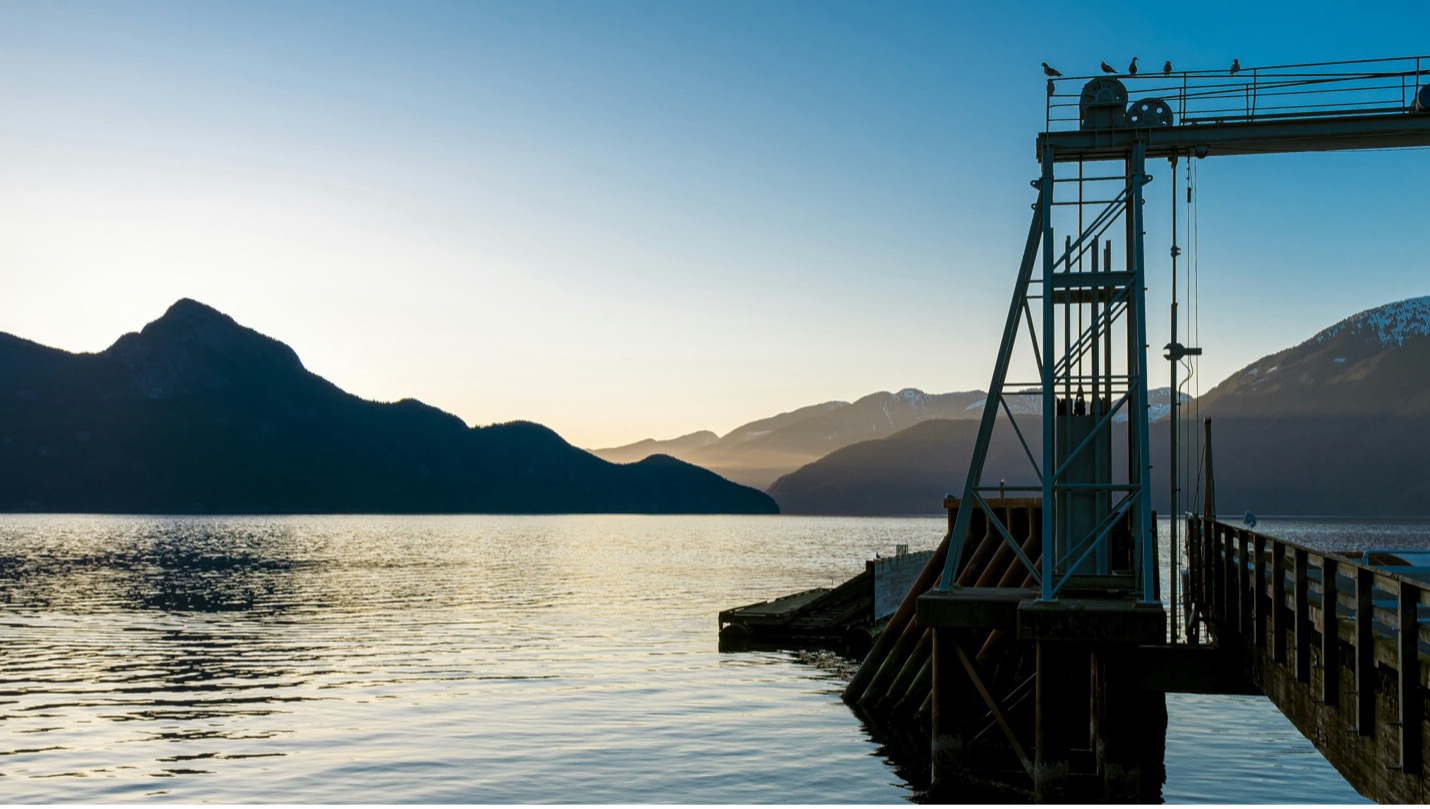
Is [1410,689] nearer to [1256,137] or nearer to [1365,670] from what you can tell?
[1365,670]

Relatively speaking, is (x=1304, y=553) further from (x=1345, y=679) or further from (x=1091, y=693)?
(x=1091, y=693)

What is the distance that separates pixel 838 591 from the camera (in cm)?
5366

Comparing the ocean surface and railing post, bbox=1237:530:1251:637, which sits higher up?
railing post, bbox=1237:530:1251:637

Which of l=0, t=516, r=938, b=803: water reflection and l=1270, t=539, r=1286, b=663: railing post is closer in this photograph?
l=1270, t=539, r=1286, b=663: railing post

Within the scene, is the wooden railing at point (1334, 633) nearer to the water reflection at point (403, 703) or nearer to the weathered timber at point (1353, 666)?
the weathered timber at point (1353, 666)

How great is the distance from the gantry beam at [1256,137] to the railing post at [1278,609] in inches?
294

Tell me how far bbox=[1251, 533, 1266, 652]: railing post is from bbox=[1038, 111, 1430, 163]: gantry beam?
270 inches

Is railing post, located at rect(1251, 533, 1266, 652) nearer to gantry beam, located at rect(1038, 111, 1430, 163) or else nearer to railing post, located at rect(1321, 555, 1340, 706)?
railing post, located at rect(1321, 555, 1340, 706)

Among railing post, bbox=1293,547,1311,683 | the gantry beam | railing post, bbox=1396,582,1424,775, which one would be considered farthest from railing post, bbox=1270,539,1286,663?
the gantry beam

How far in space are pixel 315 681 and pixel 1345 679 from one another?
30.3 meters

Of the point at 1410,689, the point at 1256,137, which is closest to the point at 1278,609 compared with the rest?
the point at 1410,689

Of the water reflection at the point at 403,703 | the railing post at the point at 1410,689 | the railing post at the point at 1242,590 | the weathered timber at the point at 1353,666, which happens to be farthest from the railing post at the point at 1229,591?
the railing post at the point at 1410,689

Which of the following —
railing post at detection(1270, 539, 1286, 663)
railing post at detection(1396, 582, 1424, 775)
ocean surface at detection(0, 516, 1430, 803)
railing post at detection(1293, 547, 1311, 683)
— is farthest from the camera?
ocean surface at detection(0, 516, 1430, 803)

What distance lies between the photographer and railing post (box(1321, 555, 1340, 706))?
13.6 m
